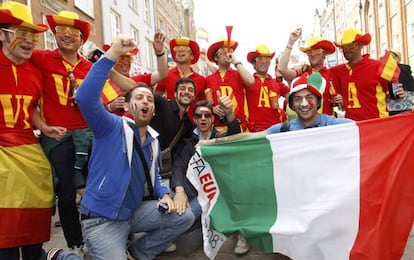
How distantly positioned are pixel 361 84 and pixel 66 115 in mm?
3344

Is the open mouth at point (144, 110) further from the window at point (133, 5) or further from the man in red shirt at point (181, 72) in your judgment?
the window at point (133, 5)

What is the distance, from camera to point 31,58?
11.3ft

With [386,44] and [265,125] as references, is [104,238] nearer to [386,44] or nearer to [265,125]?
[265,125]

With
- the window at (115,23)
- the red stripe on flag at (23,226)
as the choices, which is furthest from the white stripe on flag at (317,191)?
the window at (115,23)

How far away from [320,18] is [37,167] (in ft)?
198

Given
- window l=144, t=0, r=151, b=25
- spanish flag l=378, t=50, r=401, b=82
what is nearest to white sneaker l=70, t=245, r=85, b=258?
spanish flag l=378, t=50, r=401, b=82

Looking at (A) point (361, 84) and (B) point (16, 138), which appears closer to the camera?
(B) point (16, 138)

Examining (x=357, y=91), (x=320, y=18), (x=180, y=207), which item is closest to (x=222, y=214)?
(x=180, y=207)

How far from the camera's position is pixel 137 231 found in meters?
3.37

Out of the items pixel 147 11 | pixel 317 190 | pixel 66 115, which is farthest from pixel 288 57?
pixel 147 11

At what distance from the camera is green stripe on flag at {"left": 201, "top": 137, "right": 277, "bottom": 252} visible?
3.29m

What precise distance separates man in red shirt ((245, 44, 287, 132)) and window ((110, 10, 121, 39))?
43.1ft

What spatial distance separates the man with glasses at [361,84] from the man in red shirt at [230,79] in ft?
4.02

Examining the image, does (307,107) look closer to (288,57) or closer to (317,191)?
(317,191)
